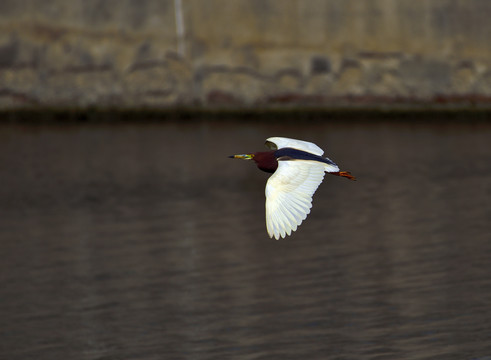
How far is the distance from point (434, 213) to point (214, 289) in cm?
565

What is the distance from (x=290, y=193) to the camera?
901 cm

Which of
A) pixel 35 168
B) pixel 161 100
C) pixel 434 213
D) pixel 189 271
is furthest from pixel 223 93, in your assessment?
pixel 189 271

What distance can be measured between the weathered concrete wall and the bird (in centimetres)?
1954

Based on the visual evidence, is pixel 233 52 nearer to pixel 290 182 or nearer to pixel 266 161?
pixel 266 161

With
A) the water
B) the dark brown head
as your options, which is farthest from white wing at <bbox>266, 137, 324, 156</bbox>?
the water

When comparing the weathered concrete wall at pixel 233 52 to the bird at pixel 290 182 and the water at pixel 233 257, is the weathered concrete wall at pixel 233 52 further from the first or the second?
the bird at pixel 290 182

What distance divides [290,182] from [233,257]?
18.2ft

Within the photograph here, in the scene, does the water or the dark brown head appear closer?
the dark brown head

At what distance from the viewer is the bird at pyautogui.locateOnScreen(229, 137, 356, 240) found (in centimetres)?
864

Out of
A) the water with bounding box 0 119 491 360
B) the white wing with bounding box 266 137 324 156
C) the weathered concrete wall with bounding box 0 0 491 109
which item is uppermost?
the weathered concrete wall with bounding box 0 0 491 109

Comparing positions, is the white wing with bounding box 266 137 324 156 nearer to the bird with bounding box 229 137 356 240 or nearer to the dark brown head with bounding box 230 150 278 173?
the bird with bounding box 229 137 356 240

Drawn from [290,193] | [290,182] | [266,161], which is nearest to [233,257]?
[266,161]

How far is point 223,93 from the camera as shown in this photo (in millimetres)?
29594

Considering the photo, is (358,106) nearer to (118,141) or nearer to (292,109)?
(292,109)
